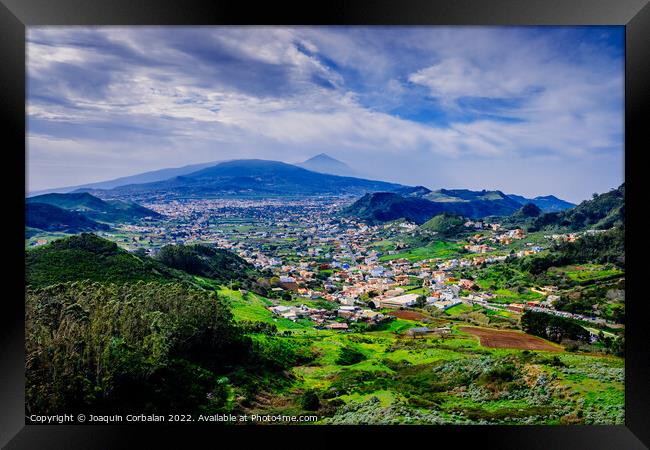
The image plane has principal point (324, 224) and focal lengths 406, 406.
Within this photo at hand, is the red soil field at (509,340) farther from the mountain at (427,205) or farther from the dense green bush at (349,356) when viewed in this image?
the mountain at (427,205)

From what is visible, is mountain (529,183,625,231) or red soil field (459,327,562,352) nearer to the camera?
mountain (529,183,625,231)

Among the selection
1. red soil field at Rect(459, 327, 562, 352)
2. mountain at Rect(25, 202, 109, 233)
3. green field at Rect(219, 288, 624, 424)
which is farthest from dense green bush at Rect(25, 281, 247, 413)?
red soil field at Rect(459, 327, 562, 352)

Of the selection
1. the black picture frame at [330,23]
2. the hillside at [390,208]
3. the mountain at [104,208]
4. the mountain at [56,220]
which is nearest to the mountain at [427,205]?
the hillside at [390,208]

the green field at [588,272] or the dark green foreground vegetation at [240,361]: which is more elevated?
the green field at [588,272]

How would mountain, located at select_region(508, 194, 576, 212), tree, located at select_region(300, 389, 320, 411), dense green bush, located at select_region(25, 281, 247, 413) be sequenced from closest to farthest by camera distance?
1. dense green bush, located at select_region(25, 281, 247, 413)
2. tree, located at select_region(300, 389, 320, 411)
3. mountain, located at select_region(508, 194, 576, 212)

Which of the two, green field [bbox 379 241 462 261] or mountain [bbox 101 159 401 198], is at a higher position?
mountain [bbox 101 159 401 198]

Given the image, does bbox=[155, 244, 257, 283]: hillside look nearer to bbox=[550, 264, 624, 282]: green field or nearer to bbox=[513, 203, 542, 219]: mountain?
bbox=[513, 203, 542, 219]: mountain
